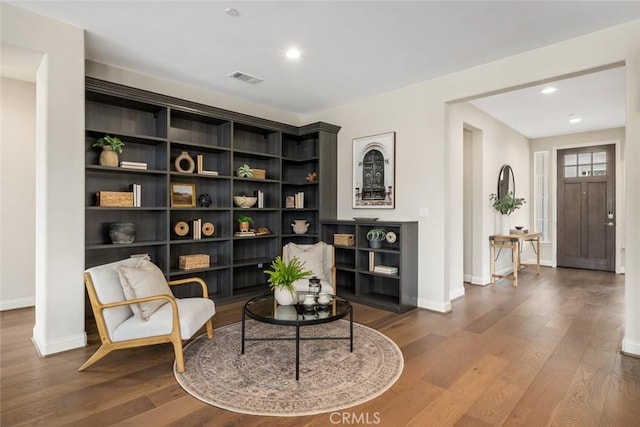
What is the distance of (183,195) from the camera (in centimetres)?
415

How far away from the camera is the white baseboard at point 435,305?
158 inches

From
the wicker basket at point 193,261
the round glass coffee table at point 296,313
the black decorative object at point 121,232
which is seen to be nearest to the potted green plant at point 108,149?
the black decorative object at point 121,232

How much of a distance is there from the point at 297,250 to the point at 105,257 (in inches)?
84.2

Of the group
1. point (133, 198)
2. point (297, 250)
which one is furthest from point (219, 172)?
point (297, 250)

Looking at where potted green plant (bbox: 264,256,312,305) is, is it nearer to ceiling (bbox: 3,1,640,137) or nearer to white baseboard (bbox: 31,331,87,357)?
white baseboard (bbox: 31,331,87,357)

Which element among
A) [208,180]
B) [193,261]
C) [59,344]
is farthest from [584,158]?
[59,344]

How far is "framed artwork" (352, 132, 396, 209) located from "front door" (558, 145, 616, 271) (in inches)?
193

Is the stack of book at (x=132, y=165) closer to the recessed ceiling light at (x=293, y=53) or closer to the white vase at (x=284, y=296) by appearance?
the recessed ceiling light at (x=293, y=53)

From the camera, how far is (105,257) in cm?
367

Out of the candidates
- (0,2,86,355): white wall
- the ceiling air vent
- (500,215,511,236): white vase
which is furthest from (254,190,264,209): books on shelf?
(500,215,511,236): white vase

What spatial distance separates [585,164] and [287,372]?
7471 mm

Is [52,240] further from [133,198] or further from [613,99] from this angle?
[613,99]

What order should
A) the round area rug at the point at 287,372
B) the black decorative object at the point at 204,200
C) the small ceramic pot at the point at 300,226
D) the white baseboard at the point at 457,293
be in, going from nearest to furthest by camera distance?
the round area rug at the point at 287,372
the black decorative object at the point at 204,200
the white baseboard at the point at 457,293
the small ceramic pot at the point at 300,226

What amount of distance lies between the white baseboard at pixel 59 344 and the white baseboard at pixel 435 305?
356cm
